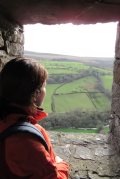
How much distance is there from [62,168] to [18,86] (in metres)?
0.47

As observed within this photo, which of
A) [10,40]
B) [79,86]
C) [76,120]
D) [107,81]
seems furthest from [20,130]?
[107,81]

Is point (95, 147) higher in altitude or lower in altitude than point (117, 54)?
lower

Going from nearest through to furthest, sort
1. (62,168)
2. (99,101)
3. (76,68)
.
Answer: (62,168), (99,101), (76,68)

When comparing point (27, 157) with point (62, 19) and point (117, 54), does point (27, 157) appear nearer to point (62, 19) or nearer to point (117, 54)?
point (62, 19)

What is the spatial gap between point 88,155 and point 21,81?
1.56 meters

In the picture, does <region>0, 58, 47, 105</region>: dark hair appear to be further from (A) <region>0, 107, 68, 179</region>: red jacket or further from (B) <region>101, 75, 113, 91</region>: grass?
(B) <region>101, 75, 113, 91</region>: grass

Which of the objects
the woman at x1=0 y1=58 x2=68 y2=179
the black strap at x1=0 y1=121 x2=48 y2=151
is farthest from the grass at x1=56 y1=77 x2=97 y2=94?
the black strap at x1=0 y1=121 x2=48 y2=151

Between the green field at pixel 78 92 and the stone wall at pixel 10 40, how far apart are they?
276cm

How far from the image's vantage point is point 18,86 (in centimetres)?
139

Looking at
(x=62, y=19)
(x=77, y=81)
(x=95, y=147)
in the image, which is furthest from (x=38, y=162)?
(x=77, y=81)

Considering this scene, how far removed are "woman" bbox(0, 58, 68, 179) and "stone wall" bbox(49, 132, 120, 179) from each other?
953 mm

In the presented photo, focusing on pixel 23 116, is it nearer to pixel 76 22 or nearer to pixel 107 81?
pixel 76 22

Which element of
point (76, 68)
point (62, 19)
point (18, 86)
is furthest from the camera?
point (76, 68)

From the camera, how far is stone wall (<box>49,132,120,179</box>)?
2.41 meters
